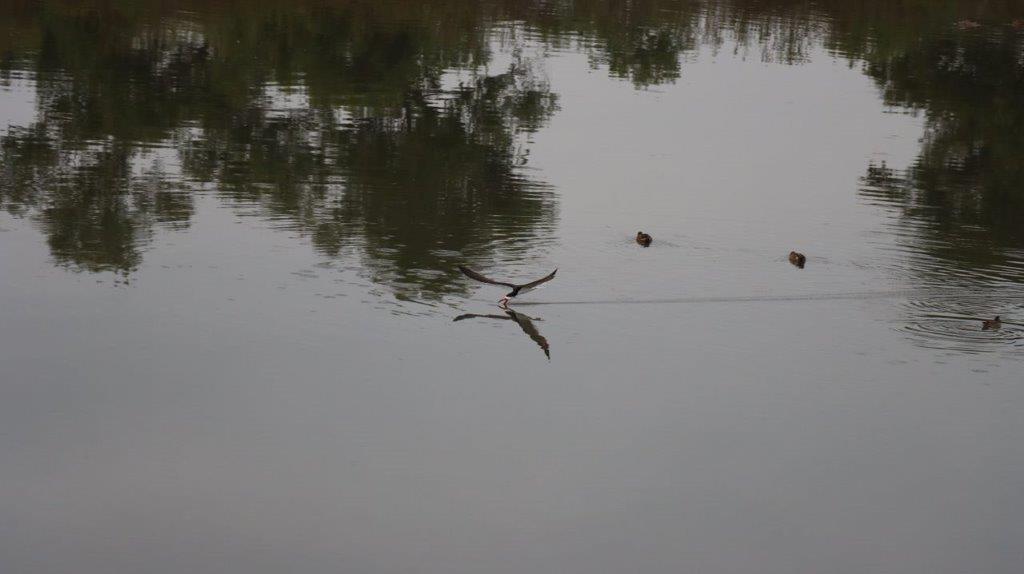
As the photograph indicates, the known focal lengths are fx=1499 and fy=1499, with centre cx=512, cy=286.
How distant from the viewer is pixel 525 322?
65.2ft

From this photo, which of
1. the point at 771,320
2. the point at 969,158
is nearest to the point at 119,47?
the point at 969,158

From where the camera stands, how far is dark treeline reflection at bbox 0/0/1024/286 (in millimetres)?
25078

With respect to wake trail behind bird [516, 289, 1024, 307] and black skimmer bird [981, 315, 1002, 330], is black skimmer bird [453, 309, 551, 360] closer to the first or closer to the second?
wake trail behind bird [516, 289, 1024, 307]

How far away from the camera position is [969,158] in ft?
111

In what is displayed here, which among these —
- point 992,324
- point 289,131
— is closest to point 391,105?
point 289,131

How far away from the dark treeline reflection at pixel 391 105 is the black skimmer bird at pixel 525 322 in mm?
1435

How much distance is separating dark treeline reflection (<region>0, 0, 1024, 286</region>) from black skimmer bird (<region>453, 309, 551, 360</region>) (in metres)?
1.44

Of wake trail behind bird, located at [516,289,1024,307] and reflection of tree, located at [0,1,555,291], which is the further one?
reflection of tree, located at [0,1,555,291]

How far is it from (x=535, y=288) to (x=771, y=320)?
11.0 feet

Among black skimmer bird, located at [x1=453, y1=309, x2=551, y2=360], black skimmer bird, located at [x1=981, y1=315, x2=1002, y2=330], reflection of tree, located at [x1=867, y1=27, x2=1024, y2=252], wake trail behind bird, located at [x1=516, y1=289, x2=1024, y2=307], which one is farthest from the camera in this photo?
reflection of tree, located at [x1=867, y1=27, x2=1024, y2=252]

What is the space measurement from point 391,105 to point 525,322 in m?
16.6

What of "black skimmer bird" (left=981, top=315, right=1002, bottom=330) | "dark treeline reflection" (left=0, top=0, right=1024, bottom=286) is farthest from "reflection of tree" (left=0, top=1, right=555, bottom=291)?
"black skimmer bird" (left=981, top=315, right=1002, bottom=330)

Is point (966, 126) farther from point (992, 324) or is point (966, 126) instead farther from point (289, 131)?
point (992, 324)

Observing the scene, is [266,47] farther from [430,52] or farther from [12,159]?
[12,159]
